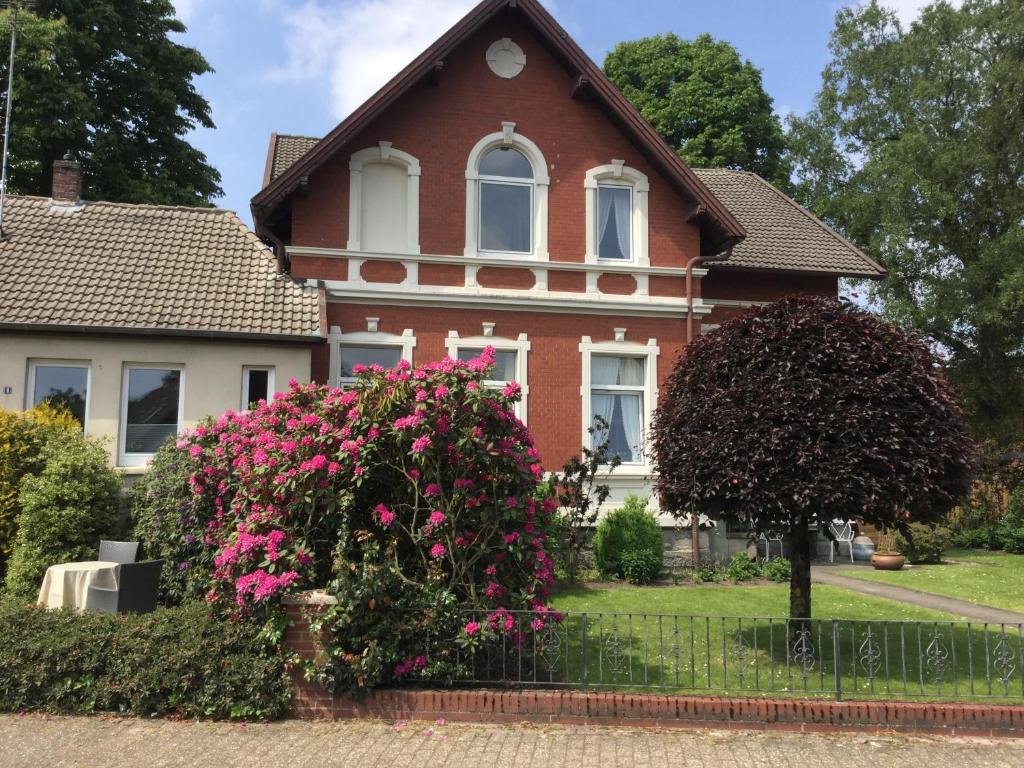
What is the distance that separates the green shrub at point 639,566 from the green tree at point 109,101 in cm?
1740

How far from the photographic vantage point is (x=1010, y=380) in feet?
79.0

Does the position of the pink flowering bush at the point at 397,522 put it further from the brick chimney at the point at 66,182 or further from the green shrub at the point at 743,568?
the brick chimney at the point at 66,182

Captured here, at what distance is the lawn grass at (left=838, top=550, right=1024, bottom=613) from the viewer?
12.6 meters

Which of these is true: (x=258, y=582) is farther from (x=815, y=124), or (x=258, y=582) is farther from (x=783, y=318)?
(x=815, y=124)

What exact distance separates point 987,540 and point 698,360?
16.7 metres

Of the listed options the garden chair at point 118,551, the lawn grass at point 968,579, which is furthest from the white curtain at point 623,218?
the garden chair at point 118,551

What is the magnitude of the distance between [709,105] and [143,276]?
2240cm

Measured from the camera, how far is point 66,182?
52.1 feet

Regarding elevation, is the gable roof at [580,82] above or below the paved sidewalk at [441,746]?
above

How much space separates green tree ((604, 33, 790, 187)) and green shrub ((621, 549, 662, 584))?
803 inches

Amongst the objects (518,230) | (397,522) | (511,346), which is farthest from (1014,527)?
(397,522)

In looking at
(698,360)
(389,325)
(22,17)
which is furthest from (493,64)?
(22,17)

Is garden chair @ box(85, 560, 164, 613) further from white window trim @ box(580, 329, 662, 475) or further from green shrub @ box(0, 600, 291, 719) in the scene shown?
white window trim @ box(580, 329, 662, 475)

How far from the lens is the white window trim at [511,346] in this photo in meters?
14.5
